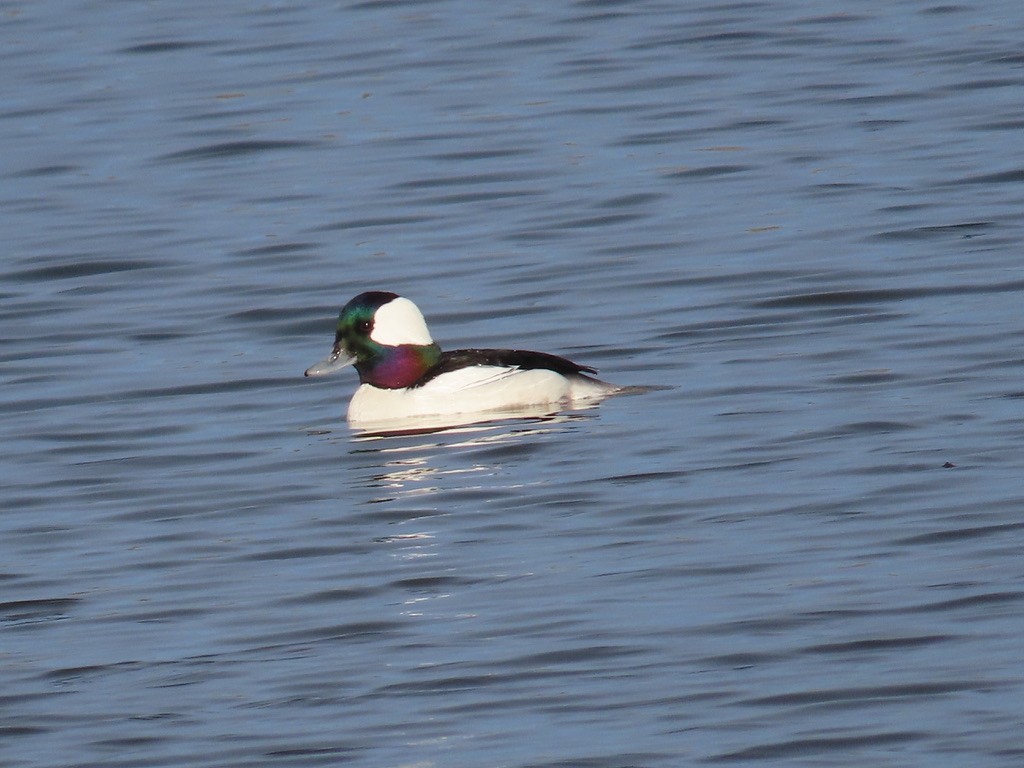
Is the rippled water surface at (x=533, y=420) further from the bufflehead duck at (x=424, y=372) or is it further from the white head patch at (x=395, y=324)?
the white head patch at (x=395, y=324)

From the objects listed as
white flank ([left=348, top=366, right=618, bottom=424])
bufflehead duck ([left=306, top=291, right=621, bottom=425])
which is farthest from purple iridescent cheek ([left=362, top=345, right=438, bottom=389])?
white flank ([left=348, top=366, right=618, bottom=424])

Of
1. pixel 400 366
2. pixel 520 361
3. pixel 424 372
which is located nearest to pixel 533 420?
pixel 520 361

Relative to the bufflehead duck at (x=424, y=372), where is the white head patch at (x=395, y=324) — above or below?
above

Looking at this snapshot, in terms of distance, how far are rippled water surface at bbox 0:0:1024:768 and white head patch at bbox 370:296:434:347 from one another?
43 centimetres

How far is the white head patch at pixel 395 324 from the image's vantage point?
11172 mm

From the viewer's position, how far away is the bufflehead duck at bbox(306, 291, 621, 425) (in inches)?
415

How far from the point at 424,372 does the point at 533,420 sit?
0.81 m

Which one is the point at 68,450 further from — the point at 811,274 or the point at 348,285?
the point at 811,274

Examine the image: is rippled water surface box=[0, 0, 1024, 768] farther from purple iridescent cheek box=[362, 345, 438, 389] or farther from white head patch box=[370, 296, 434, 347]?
white head patch box=[370, 296, 434, 347]

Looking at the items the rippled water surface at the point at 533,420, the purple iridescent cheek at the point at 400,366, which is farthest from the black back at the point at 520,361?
the purple iridescent cheek at the point at 400,366

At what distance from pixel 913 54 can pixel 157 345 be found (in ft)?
27.7

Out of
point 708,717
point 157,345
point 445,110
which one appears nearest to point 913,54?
point 445,110

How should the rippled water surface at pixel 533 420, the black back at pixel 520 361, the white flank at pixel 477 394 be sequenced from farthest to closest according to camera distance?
the white flank at pixel 477 394 → the black back at pixel 520 361 → the rippled water surface at pixel 533 420

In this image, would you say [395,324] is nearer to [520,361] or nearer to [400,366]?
[400,366]
